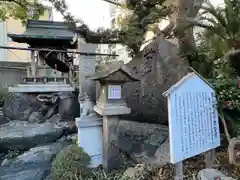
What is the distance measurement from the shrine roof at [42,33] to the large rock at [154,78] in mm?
4660

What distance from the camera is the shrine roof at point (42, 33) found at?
28.6ft

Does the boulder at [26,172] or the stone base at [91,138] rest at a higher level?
the stone base at [91,138]

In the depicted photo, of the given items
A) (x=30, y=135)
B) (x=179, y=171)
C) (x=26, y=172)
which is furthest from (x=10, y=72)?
(x=179, y=171)

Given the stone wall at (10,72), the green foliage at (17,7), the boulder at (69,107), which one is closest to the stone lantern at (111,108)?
the boulder at (69,107)

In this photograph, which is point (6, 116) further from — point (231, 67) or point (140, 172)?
point (231, 67)

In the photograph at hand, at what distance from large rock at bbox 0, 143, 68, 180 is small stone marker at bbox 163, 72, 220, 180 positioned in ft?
10.3

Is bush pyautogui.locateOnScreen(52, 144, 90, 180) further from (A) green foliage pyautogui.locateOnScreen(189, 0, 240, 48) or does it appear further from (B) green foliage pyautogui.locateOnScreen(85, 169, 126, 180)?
(A) green foliage pyautogui.locateOnScreen(189, 0, 240, 48)

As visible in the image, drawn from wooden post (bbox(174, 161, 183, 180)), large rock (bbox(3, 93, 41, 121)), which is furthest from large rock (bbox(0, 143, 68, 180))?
large rock (bbox(3, 93, 41, 121))

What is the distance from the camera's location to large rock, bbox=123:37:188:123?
4.73m

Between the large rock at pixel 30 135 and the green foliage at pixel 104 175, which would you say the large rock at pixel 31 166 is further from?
the green foliage at pixel 104 175

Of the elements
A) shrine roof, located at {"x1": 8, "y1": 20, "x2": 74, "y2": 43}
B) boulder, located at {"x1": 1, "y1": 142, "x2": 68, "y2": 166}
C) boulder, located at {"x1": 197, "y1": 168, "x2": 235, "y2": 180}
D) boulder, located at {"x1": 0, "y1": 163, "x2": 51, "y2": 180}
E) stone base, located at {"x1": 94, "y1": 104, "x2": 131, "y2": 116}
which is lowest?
boulder, located at {"x1": 0, "y1": 163, "x2": 51, "y2": 180}

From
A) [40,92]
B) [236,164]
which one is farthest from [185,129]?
[40,92]

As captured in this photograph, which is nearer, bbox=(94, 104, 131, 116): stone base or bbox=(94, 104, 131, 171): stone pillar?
bbox=(94, 104, 131, 116): stone base

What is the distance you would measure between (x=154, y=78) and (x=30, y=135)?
4.76 meters
